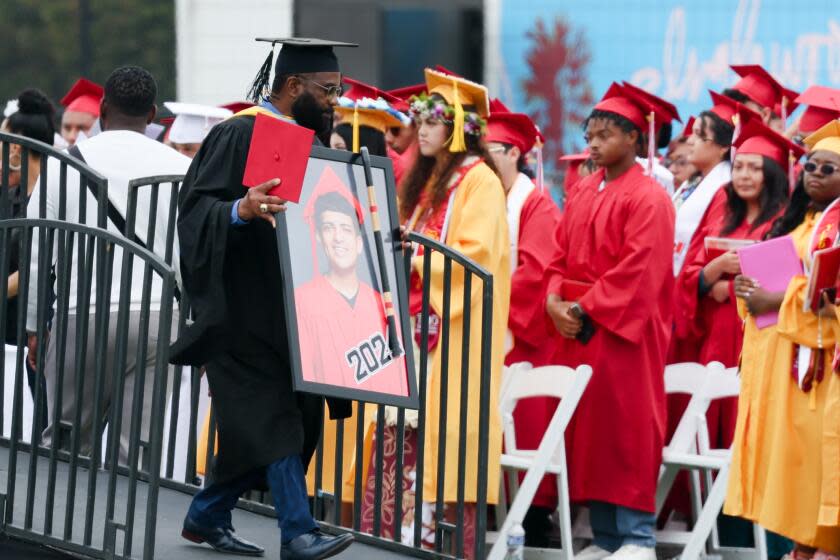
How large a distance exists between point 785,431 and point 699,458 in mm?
751

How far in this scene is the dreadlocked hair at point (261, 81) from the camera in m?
5.54

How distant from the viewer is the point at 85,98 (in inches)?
430

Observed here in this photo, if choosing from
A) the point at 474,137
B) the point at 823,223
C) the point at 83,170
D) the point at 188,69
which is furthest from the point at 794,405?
the point at 188,69

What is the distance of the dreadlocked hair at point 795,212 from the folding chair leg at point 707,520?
109cm

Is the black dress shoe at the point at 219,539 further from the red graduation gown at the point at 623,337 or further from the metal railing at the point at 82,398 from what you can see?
the red graduation gown at the point at 623,337

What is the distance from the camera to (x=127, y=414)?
6.97 m

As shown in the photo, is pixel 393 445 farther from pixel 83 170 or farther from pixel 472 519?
pixel 83 170

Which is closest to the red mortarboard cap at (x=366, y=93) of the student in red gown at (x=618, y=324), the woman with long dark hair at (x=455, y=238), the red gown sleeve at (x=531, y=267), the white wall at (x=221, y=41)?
the red gown sleeve at (x=531, y=267)

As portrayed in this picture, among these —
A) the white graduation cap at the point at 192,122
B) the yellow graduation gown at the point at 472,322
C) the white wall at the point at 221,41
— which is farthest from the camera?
the white wall at the point at 221,41

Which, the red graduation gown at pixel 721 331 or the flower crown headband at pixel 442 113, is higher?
the flower crown headband at pixel 442 113

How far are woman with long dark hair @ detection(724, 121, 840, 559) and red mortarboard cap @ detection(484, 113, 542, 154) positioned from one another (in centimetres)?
223

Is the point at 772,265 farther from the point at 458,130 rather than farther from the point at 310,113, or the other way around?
the point at 310,113

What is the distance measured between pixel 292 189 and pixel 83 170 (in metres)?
1.26

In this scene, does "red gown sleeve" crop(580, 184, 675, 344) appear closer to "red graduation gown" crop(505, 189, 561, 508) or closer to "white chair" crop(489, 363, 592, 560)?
"white chair" crop(489, 363, 592, 560)
